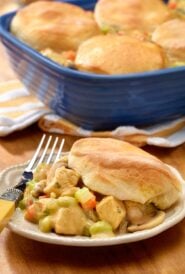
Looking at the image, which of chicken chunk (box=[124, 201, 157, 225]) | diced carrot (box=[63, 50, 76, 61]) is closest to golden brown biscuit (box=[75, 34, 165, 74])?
diced carrot (box=[63, 50, 76, 61])

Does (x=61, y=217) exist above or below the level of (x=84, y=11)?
above

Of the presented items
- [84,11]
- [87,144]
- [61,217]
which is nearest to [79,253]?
[61,217]

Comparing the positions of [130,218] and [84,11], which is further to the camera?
[84,11]

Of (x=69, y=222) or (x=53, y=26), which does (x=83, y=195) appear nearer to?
(x=69, y=222)

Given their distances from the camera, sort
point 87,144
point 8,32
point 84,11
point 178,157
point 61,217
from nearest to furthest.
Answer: point 61,217 → point 87,144 → point 178,157 → point 8,32 → point 84,11

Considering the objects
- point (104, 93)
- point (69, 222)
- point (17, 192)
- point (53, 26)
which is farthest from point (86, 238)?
point (53, 26)

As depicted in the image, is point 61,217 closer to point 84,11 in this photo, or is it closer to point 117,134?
point 117,134

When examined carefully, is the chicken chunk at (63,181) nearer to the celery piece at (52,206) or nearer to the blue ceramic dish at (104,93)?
the celery piece at (52,206)

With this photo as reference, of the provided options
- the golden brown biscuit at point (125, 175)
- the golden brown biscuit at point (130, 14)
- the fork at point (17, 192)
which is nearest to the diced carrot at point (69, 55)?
the golden brown biscuit at point (130, 14)
